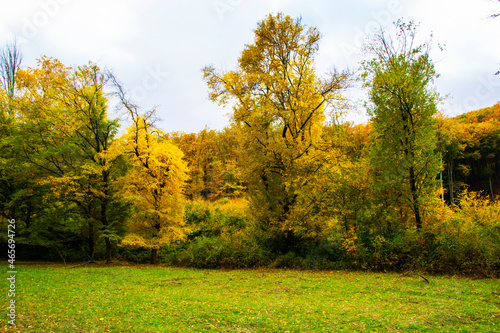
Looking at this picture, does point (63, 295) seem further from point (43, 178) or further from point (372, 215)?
point (372, 215)

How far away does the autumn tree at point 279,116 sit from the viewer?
16.7m

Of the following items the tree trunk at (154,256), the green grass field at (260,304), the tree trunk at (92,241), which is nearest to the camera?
the green grass field at (260,304)

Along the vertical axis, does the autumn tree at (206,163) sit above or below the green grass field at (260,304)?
above

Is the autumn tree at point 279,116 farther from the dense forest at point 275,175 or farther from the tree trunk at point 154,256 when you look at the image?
the tree trunk at point 154,256

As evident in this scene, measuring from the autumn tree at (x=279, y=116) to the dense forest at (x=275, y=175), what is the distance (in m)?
0.07

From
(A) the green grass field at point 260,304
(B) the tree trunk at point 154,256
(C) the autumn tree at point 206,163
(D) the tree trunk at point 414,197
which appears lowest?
(B) the tree trunk at point 154,256

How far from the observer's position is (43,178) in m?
18.0

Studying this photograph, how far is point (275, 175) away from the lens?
17516 millimetres

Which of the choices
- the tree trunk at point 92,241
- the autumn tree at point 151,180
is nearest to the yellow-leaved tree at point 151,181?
the autumn tree at point 151,180

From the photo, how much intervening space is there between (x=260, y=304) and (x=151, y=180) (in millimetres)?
12159

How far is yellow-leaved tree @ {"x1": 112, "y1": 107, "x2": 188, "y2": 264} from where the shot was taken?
18.0 m

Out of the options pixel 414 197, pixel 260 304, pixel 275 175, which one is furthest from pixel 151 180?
pixel 414 197

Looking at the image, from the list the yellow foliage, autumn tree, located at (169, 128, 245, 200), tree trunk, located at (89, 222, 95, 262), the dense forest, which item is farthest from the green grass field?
autumn tree, located at (169, 128, 245, 200)

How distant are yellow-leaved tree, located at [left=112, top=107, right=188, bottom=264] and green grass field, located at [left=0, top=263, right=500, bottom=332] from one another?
525 cm
